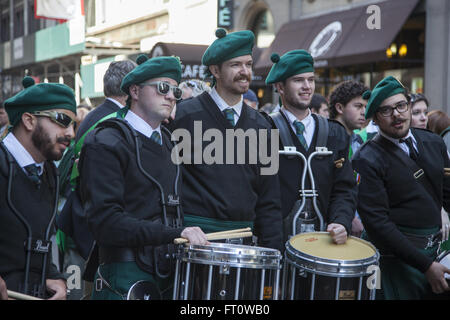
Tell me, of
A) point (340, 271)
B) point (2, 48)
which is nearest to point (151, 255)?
point (340, 271)

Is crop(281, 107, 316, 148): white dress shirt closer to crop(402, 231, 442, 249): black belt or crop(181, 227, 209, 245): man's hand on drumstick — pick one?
crop(402, 231, 442, 249): black belt

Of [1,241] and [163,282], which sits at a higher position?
A: [1,241]

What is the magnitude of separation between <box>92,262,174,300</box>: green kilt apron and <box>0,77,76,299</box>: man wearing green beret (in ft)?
0.89

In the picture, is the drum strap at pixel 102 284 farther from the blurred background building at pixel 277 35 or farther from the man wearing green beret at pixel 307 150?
the blurred background building at pixel 277 35

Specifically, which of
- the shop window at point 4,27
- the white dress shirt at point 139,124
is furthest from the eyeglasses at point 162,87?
the shop window at point 4,27

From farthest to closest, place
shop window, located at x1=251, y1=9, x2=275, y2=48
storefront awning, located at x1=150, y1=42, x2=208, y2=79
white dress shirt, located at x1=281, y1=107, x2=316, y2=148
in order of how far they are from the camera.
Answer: shop window, located at x1=251, y1=9, x2=275, y2=48
storefront awning, located at x1=150, y1=42, x2=208, y2=79
white dress shirt, located at x1=281, y1=107, x2=316, y2=148

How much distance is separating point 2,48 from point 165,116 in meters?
42.3

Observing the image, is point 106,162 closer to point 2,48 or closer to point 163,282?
point 163,282

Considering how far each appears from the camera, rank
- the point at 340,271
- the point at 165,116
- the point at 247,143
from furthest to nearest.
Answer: the point at 247,143
the point at 165,116
the point at 340,271

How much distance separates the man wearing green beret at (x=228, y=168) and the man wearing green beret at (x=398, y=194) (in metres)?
0.77

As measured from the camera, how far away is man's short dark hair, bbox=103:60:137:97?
5730 mm

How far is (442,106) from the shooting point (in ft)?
44.4

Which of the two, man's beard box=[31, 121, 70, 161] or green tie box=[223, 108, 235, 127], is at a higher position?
green tie box=[223, 108, 235, 127]

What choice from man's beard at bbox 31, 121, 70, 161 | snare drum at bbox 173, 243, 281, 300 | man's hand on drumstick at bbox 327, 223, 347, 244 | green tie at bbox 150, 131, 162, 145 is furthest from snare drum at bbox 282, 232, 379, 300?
man's beard at bbox 31, 121, 70, 161
